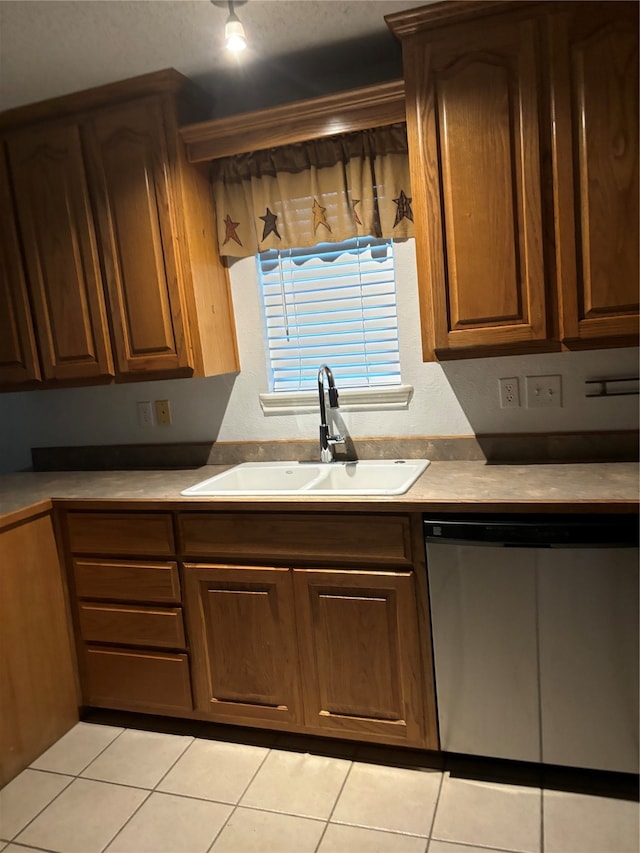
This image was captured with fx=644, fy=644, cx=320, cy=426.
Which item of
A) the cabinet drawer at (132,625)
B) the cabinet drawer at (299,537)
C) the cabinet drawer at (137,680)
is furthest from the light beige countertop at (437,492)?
the cabinet drawer at (137,680)

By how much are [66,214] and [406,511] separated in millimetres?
1770

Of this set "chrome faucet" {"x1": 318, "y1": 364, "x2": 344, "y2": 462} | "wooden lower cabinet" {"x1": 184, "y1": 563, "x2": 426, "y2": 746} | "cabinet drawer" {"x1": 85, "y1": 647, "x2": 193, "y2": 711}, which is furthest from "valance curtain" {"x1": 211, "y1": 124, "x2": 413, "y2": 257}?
"cabinet drawer" {"x1": 85, "y1": 647, "x2": 193, "y2": 711}

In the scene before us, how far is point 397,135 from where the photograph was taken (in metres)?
2.32

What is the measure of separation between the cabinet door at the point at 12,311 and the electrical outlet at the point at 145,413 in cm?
45

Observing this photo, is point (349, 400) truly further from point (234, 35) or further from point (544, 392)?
point (234, 35)

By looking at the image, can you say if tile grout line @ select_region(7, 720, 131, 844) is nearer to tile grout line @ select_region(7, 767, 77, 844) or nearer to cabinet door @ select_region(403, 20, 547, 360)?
tile grout line @ select_region(7, 767, 77, 844)

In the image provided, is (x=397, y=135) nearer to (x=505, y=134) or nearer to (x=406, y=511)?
(x=505, y=134)

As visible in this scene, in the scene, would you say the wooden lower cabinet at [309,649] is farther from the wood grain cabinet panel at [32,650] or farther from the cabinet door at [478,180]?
the cabinet door at [478,180]

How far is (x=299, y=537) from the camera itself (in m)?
2.14

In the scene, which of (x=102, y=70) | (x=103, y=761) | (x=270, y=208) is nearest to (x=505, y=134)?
(x=270, y=208)

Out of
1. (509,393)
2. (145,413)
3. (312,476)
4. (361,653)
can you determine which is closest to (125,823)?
(361,653)

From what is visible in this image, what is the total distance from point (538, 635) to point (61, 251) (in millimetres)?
2244

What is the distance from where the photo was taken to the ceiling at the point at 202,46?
1.94 m

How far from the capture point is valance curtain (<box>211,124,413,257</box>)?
2.38 metres
